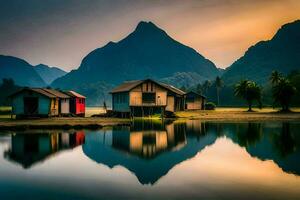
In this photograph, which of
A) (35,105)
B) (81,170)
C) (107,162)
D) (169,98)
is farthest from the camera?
(169,98)

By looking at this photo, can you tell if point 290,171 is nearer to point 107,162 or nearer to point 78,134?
point 107,162

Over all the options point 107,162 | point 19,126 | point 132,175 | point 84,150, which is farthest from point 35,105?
point 132,175

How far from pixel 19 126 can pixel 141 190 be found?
34.0 m

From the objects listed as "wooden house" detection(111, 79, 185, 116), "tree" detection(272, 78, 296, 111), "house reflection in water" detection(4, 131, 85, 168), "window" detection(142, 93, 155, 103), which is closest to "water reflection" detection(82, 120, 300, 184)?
"house reflection in water" detection(4, 131, 85, 168)

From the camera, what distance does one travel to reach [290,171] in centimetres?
2109

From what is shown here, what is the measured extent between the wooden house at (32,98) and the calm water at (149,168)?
97.5 ft

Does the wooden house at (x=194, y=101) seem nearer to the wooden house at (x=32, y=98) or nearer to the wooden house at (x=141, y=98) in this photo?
the wooden house at (x=141, y=98)

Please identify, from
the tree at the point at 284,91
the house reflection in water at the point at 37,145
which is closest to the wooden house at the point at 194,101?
the tree at the point at 284,91

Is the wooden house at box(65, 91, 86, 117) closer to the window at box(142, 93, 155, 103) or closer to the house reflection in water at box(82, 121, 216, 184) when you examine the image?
the window at box(142, 93, 155, 103)

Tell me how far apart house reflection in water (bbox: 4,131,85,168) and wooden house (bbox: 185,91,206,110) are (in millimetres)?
74218

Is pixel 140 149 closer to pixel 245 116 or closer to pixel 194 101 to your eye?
pixel 245 116

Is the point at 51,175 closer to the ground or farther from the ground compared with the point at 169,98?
closer to the ground

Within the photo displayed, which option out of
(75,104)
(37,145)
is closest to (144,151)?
(37,145)

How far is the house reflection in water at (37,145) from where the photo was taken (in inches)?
1037
